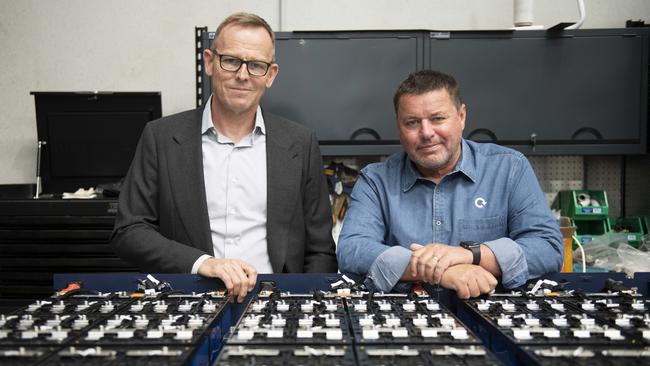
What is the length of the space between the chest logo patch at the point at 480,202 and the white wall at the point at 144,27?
1.77 m

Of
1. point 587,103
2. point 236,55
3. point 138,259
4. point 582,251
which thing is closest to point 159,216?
point 138,259

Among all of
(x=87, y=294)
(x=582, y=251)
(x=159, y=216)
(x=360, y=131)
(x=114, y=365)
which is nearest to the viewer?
(x=114, y=365)

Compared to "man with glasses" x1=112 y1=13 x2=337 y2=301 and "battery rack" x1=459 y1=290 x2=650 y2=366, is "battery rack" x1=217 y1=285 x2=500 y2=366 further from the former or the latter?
"man with glasses" x1=112 y1=13 x2=337 y2=301

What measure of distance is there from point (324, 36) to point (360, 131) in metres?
0.47

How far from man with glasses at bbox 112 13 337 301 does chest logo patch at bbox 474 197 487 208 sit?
51 cm

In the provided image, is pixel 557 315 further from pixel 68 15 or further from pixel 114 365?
pixel 68 15

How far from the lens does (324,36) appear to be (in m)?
2.77

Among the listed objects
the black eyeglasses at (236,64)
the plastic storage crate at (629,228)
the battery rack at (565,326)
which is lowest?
the plastic storage crate at (629,228)

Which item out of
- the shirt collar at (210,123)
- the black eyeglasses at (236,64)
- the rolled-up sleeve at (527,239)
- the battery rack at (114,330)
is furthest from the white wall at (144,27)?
the battery rack at (114,330)

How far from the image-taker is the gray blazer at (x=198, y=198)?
6.16 ft

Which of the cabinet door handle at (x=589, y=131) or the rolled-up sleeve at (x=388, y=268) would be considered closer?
the rolled-up sleeve at (x=388, y=268)

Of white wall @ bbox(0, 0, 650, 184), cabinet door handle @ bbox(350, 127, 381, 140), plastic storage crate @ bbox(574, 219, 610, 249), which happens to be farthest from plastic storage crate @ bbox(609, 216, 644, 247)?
cabinet door handle @ bbox(350, 127, 381, 140)

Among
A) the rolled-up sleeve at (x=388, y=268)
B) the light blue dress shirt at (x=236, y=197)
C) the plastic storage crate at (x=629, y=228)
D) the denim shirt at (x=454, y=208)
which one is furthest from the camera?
the plastic storage crate at (x=629, y=228)

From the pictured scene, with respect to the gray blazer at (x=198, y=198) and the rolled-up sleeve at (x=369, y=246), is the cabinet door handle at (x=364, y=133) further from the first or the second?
the rolled-up sleeve at (x=369, y=246)
